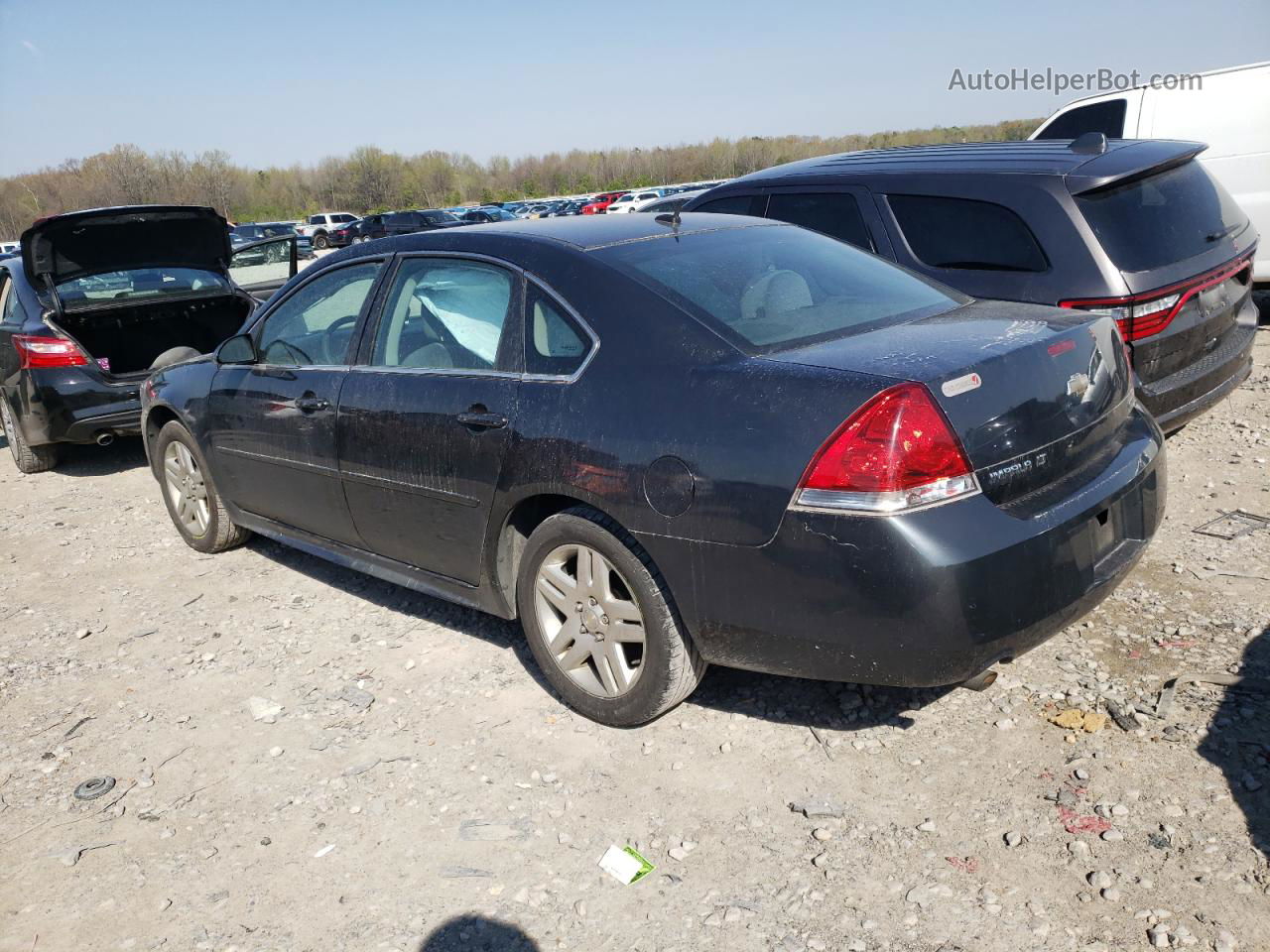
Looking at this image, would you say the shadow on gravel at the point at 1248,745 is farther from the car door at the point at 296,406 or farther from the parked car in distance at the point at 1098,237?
the car door at the point at 296,406

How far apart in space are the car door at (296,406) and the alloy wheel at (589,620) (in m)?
1.21

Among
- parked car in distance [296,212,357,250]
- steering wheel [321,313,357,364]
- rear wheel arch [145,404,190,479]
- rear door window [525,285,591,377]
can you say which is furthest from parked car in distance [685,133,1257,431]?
parked car in distance [296,212,357,250]

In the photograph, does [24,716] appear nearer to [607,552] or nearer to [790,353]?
[607,552]

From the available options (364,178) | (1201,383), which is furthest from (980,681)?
(364,178)

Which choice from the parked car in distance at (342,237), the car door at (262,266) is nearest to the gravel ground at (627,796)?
the car door at (262,266)

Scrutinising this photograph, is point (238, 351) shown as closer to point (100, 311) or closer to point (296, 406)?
point (296, 406)

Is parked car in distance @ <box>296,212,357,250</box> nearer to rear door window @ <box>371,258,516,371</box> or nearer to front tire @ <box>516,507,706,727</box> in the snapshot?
rear door window @ <box>371,258,516,371</box>

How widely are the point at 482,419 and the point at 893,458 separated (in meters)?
1.50

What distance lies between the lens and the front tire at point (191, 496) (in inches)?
212

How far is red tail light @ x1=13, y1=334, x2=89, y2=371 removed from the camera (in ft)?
23.8

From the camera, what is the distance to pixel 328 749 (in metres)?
3.52

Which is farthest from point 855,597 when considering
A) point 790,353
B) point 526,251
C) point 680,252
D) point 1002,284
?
point 1002,284

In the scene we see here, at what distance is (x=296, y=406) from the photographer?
4.43 metres

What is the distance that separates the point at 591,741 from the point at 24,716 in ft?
7.37
